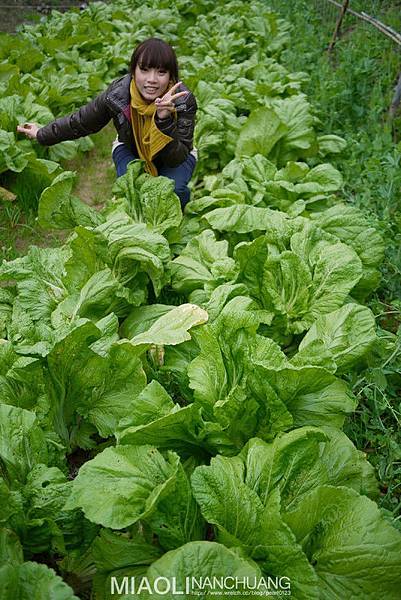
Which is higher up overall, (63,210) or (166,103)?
(166,103)

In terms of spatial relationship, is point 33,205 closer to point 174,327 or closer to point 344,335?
point 174,327

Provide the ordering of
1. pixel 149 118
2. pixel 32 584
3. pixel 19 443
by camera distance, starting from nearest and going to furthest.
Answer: pixel 32 584
pixel 19 443
pixel 149 118

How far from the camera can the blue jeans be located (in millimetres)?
4125

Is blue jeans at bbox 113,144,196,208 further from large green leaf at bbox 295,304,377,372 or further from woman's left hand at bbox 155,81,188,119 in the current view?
large green leaf at bbox 295,304,377,372

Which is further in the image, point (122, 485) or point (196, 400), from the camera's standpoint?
point (196, 400)

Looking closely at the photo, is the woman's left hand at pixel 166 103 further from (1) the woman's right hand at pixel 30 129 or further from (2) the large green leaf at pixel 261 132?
(1) the woman's right hand at pixel 30 129

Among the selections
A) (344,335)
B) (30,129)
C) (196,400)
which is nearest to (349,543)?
(196,400)

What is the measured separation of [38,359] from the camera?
7.24ft

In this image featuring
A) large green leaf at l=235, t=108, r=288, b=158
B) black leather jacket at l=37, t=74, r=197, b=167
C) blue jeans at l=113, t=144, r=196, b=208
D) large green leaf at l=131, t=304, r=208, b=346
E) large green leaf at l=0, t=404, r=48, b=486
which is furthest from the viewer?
large green leaf at l=235, t=108, r=288, b=158

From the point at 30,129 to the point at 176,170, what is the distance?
4.25 ft

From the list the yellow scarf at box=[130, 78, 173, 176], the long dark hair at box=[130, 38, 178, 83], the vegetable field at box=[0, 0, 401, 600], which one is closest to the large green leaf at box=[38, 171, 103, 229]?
the vegetable field at box=[0, 0, 401, 600]

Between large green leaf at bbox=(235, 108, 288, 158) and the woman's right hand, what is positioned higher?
large green leaf at bbox=(235, 108, 288, 158)

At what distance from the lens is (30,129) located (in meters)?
4.47

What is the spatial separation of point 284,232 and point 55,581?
7.53ft
